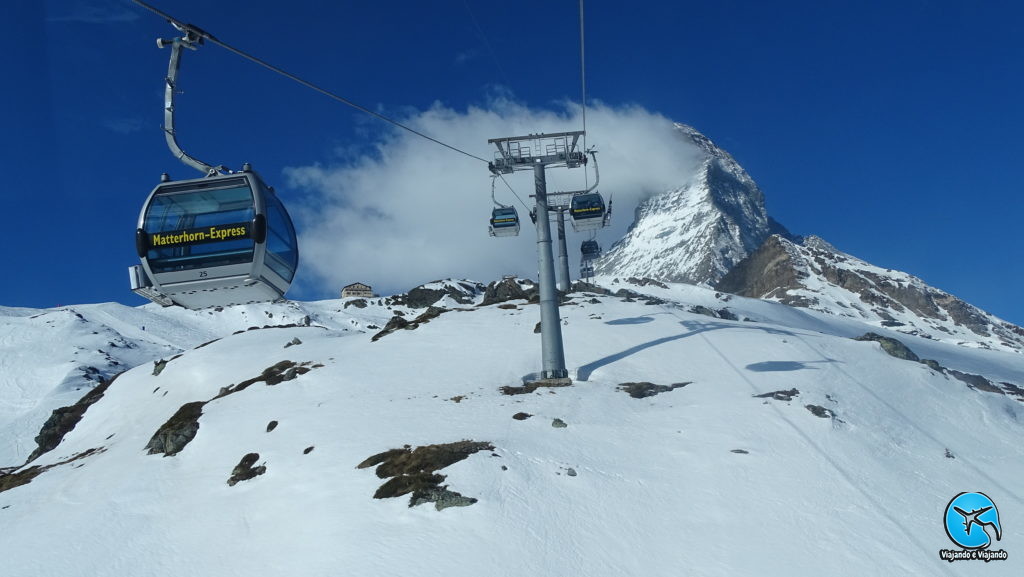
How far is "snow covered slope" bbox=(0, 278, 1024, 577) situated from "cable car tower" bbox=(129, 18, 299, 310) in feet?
21.0

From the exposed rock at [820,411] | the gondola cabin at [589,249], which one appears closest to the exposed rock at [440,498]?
the exposed rock at [820,411]

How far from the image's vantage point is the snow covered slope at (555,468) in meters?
13.7

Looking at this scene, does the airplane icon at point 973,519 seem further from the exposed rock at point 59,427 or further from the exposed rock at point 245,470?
the exposed rock at point 59,427

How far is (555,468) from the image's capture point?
57.5 feet

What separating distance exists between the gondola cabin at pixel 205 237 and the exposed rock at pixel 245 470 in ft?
34.2

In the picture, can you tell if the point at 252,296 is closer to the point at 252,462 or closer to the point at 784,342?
the point at 252,462

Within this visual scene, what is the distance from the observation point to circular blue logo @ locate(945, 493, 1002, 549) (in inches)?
543

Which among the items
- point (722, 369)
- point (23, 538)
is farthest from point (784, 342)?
point (23, 538)

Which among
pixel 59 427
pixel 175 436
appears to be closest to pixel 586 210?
pixel 175 436

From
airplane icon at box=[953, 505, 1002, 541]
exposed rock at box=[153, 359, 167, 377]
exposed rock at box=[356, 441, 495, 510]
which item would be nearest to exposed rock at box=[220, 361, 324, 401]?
Result: exposed rock at box=[153, 359, 167, 377]

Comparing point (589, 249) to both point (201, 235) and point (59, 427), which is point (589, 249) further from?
point (201, 235)

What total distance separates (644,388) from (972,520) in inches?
486

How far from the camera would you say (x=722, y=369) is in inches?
1102

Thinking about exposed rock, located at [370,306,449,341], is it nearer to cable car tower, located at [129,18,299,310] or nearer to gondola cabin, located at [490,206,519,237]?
gondola cabin, located at [490,206,519,237]
